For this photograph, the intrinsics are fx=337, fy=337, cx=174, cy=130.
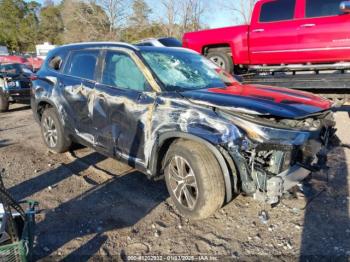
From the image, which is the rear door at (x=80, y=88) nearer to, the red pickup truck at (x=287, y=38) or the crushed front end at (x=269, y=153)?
the crushed front end at (x=269, y=153)

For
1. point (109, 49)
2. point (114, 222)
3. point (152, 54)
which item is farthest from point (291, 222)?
point (109, 49)

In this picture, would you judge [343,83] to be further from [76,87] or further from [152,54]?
[76,87]

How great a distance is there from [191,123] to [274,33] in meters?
4.96

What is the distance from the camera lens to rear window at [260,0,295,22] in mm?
7176

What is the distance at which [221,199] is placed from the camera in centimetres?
325

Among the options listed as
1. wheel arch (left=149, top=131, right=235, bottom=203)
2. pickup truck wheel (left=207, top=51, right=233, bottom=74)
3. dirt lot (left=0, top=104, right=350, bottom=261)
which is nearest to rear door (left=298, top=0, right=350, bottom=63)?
pickup truck wheel (left=207, top=51, right=233, bottom=74)

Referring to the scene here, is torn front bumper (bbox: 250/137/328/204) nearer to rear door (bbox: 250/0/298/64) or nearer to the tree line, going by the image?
rear door (bbox: 250/0/298/64)

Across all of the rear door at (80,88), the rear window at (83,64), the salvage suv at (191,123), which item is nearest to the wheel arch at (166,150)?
the salvage suv at (191,123)

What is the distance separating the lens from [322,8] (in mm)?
6758

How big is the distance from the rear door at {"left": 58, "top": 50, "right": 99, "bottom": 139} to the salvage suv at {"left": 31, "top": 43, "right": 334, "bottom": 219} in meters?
0.01

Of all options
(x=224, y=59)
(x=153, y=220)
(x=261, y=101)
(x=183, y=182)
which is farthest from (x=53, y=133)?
(x=224, y=59)

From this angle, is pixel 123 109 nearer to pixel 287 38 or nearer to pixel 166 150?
pixel 166 150

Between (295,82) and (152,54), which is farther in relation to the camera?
(295,82)

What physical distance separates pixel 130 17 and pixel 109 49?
31379 millimetres
